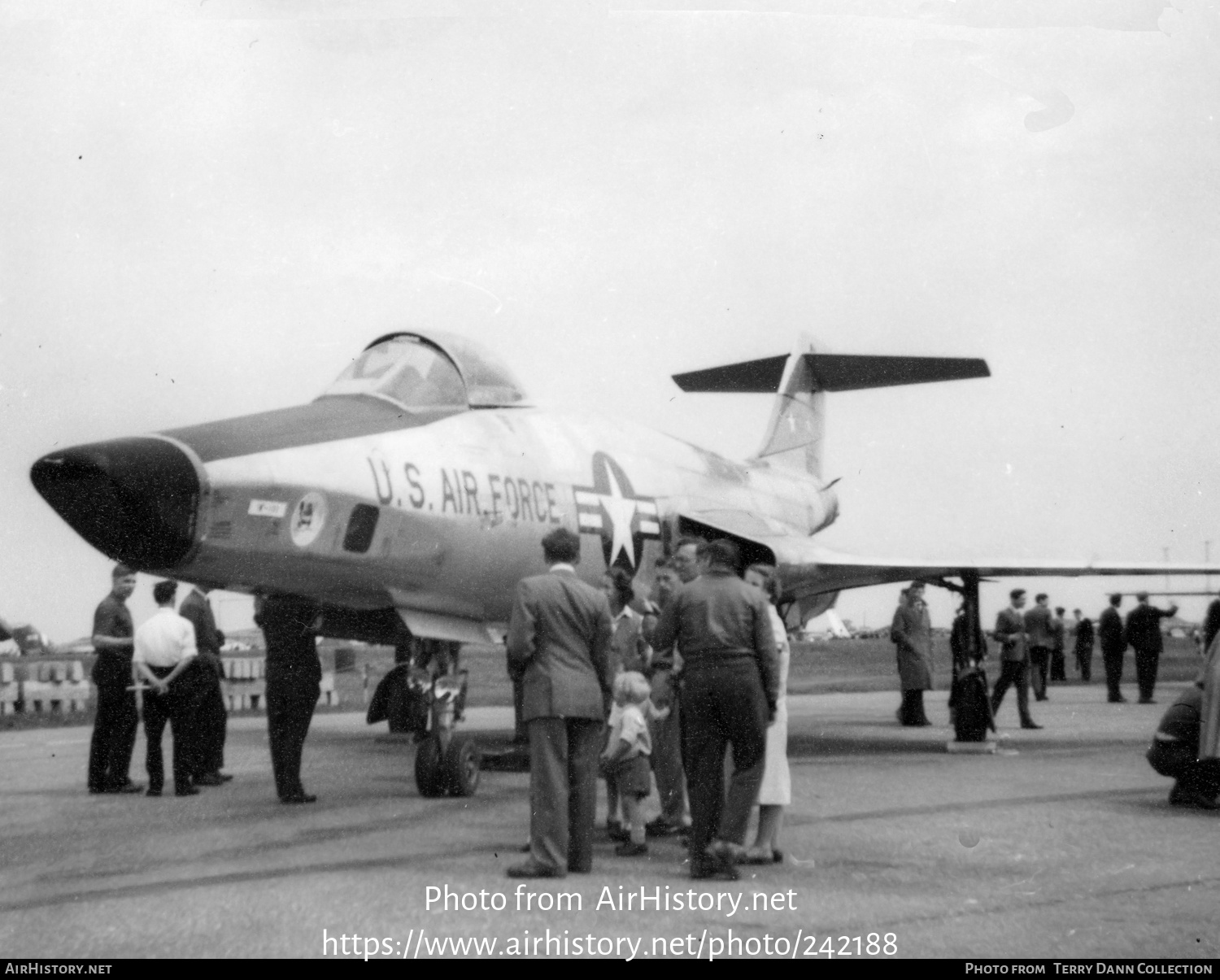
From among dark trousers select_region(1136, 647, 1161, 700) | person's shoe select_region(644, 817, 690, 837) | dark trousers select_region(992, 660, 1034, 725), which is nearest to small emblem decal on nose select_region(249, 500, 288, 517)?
person's shoe select_region(644, 817, 690, 837)

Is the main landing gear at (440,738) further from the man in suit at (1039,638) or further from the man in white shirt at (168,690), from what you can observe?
the man in suit at (1039,638)

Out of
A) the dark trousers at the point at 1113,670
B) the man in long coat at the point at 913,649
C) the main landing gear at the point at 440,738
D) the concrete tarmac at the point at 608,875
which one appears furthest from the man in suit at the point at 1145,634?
the main landing gear at the point at 440,738

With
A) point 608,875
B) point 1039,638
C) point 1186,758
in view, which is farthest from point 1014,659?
point 608,875

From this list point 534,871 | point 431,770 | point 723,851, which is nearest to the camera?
point 534,871

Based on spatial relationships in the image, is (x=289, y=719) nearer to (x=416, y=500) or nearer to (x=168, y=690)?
(x=168, y=690)

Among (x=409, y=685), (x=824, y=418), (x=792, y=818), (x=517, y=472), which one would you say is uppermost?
(x=824, y=418)

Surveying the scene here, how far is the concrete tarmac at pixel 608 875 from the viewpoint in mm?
5152

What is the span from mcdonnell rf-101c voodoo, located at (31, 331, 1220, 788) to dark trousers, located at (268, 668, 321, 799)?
1.96 feet

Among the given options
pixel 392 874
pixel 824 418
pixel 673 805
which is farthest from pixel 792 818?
pixel 824 418

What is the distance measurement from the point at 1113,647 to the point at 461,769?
15.0 m

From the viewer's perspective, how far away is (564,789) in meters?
6.63

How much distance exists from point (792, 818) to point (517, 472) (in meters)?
3.41

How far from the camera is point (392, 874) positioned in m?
6.44
